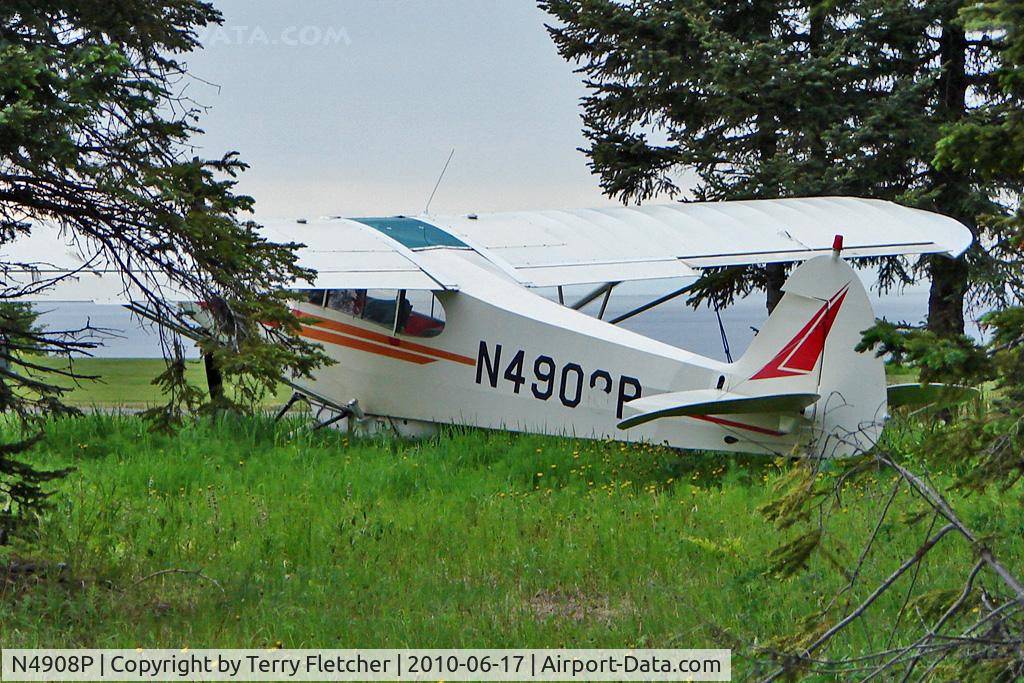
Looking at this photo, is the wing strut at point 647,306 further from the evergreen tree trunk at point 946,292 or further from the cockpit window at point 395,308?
the evergreen tree trunk at point 946,292

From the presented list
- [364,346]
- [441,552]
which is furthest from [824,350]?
[364,346]

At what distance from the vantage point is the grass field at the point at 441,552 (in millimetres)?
5289

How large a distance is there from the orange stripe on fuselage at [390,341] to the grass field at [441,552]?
3.76 ft

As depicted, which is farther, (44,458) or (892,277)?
(892,277)

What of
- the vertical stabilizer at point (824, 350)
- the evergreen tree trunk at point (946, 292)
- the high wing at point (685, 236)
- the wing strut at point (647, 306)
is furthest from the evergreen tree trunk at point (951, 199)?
the vertical stabilizer at point (824, 350)

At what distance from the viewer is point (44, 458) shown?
1070cm

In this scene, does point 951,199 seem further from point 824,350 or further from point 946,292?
point 824,350

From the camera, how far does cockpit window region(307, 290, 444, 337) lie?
38.3 feet

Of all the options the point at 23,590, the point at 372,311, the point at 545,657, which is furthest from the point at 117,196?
the point at 372,311

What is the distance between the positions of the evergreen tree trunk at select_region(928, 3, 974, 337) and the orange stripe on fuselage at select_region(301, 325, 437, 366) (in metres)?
8.23

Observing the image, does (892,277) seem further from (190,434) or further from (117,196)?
(117,196)

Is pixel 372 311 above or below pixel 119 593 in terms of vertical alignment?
above

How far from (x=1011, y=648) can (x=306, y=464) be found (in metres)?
7.43
